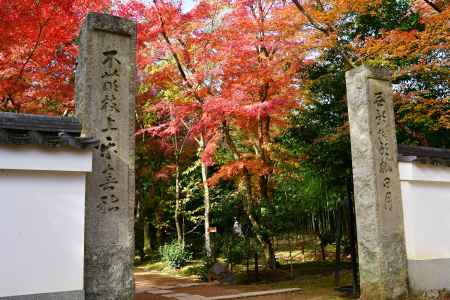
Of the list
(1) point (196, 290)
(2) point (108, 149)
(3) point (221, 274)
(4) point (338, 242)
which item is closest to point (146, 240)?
(3) point (221, 274)

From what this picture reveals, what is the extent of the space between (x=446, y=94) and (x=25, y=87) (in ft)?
38.8

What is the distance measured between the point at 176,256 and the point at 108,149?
10.4m

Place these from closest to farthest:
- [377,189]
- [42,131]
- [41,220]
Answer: [41,220], [42,131], [377,189]

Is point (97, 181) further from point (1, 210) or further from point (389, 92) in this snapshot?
point (389, 92)

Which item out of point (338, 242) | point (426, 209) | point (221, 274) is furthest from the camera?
point (221, 274)

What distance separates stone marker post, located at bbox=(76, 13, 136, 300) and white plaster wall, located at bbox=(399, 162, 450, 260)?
16.2 ft

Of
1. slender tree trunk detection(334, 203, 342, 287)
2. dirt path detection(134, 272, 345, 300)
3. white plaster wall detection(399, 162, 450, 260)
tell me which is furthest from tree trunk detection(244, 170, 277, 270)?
white plaster wall detection(399, 162, 450, 260)

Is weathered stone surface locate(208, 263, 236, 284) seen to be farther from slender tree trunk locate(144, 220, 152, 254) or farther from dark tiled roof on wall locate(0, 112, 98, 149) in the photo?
dark tiled roof on wall locate(0, 112, 98, 149)

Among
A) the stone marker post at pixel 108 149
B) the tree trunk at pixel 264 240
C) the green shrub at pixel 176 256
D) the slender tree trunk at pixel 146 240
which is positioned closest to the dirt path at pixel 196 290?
the green shrub at pixel 176 256

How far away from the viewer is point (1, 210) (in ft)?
16.0

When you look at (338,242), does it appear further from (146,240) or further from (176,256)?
(146,240)

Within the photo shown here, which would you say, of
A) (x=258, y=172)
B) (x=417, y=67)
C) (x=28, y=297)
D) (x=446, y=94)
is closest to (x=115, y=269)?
(x=28, y=297)

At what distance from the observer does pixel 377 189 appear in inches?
291

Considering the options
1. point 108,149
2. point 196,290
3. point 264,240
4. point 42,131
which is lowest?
point 196,290
